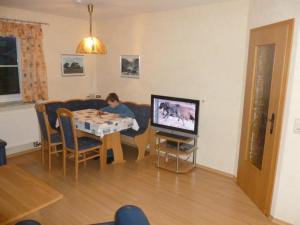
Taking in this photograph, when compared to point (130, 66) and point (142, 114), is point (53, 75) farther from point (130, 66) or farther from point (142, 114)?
point (142, 114)

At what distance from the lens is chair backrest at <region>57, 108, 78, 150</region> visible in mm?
3355

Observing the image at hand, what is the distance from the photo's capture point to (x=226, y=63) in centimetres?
350

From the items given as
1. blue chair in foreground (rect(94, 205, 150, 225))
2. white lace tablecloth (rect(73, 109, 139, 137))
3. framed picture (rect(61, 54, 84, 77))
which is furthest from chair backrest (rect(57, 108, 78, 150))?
blue chair in foreground (rect(94, 205, 150, 225))

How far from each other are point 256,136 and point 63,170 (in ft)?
8.99

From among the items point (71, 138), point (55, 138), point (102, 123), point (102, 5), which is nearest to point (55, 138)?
point (55, 138)

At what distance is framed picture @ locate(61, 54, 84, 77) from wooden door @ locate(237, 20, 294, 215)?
333cm

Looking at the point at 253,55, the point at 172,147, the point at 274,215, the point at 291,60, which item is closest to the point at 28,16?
the point at 172,147

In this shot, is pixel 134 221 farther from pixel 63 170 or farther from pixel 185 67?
pixel 185 67

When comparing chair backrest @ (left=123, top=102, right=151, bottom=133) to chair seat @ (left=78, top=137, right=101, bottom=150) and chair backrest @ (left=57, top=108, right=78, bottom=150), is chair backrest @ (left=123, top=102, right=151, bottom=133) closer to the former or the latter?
chair seat @ (left=78, top=137, right=101, bottom=150)

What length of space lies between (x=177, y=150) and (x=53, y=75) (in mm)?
2741

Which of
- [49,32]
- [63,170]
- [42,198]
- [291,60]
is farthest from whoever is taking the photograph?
[49,32]

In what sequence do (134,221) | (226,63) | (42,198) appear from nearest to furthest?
(134,221), (42,198), (226,63)

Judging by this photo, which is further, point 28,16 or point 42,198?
point 28,16

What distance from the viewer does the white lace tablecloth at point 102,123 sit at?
354 cm
